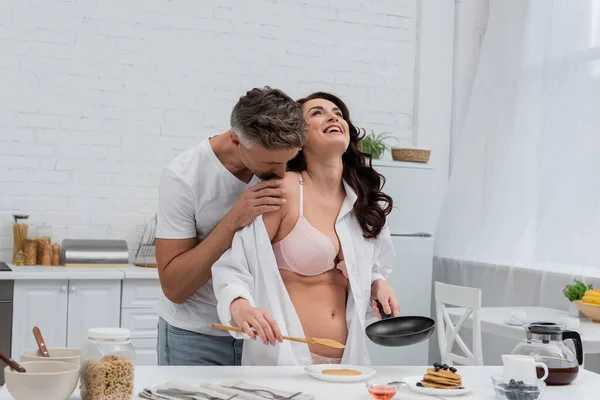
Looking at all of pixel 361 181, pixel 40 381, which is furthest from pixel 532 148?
pixel 40 381

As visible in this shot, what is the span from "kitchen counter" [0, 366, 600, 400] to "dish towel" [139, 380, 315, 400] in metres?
0.06

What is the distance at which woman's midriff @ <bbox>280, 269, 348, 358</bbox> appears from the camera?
2.38 metres

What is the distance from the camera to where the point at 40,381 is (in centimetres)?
163

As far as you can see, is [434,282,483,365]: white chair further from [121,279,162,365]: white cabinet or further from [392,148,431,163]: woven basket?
[121,279,162,365]: white cabinet

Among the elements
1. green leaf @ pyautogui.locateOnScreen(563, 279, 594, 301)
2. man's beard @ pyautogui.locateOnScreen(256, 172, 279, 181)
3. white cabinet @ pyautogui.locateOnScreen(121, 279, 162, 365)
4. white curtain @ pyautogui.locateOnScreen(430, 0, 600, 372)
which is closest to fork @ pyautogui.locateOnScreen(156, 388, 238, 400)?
man's beard @ pyautogui.locateOnScreen(256, 172, 279, 181)

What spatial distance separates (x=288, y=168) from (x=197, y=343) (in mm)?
629

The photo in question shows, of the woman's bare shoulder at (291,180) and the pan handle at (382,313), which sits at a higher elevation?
the woman's bare shoulder at (291,180)

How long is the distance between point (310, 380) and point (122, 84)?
340cm

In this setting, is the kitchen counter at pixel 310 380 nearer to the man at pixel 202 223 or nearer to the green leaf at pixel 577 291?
the man at pixel 202 223

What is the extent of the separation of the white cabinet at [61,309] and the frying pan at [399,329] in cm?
239

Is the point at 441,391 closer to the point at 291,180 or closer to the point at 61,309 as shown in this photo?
the point at 291,180

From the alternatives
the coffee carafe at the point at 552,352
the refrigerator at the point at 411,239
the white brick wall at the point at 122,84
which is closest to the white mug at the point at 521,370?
the coffee carafe at the point at 552,352

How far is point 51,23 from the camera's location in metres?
4.87

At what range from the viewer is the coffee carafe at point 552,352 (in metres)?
2.10
